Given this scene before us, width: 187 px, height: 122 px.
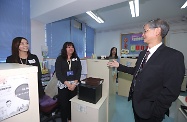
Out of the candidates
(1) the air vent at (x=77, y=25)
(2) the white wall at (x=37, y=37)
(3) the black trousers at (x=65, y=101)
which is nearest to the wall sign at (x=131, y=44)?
(1) the air vent at (x=77, y=25)

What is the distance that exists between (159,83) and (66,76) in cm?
137

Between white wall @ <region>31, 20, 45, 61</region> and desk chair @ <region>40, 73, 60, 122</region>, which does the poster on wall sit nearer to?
desk chair @ <region>40, 73, 60, 122</region>

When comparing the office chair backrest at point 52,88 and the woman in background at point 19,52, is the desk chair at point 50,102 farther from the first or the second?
the woman in background at point 19,52

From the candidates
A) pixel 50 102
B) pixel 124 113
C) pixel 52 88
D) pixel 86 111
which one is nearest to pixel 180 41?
pixel 124 113

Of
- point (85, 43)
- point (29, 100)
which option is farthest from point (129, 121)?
point (85, 43)

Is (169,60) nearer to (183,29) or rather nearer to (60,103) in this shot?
(60,103)

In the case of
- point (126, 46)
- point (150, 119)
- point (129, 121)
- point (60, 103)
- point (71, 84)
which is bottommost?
point (129, 121)

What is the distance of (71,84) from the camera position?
179 centimetres

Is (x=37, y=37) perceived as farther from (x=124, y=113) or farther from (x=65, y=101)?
(x=124, y=113)

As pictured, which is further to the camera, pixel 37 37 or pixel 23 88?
pixel 37 37

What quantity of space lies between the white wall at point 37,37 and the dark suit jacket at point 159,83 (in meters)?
2.67

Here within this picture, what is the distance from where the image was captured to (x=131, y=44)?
5645 mm

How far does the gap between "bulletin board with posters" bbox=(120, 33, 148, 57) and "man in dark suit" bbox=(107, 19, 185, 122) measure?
15.5 ft

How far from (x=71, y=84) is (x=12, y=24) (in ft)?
6.32
